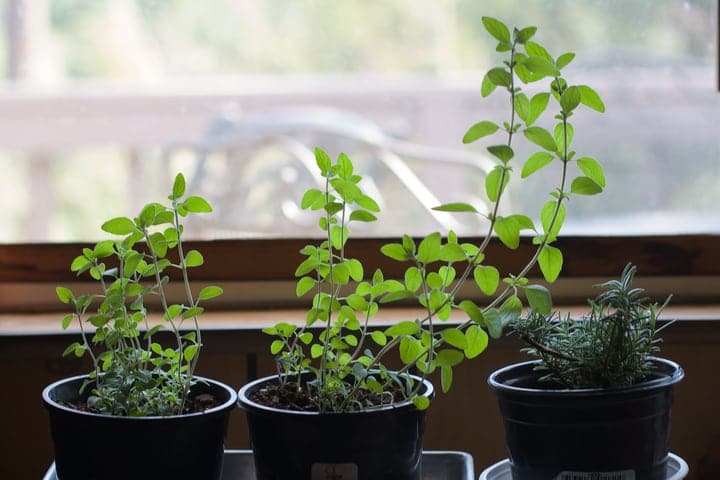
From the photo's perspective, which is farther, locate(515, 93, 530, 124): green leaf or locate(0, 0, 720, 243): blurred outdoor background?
locate(0, 0, 720, 243): blurred outdoor background

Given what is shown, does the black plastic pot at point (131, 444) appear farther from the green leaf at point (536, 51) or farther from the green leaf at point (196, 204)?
the green leaf at point (536, 51)

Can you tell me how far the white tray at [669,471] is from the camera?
2.61 feet

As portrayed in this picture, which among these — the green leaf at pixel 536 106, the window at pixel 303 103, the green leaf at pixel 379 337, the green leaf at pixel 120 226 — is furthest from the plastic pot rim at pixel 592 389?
the window at pixel 303 103

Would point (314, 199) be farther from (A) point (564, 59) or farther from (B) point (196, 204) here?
(A) point (564, 59)

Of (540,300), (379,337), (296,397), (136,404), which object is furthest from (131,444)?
(540,300)

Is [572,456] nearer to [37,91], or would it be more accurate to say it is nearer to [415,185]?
[415,185]

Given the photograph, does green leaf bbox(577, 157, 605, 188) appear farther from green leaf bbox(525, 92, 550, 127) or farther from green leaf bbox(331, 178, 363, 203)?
green leaf bbox(331, 178, 363, 203)

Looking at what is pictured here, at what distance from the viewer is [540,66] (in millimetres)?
738

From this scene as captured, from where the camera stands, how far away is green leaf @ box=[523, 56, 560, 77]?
0.74 meters

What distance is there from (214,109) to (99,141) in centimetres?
20

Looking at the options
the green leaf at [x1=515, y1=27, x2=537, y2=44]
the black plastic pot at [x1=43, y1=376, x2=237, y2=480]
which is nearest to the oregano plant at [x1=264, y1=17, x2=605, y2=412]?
the green leaf at [x1=515, y1=27, x2=537, y2=44]

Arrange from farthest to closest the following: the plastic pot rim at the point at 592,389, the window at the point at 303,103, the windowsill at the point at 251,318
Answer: the window at the point at 303,103 → the windowsill at the point at 251,318 → the plastic pot rim at the point at 592,389

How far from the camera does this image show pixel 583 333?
2.64ft

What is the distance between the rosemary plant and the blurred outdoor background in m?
0.61
